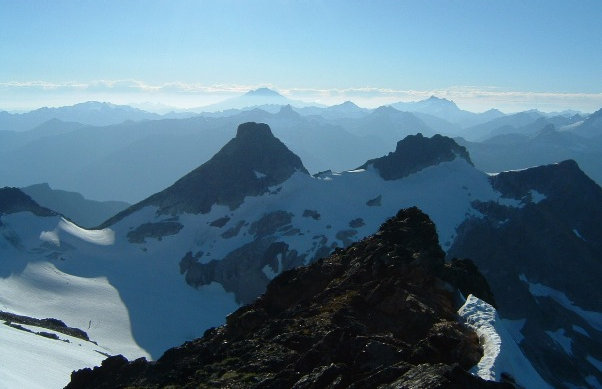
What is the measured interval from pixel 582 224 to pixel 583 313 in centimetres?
3459

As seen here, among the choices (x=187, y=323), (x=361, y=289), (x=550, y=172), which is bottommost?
(x=187, y=323)

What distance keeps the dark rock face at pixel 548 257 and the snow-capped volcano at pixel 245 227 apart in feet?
1.98

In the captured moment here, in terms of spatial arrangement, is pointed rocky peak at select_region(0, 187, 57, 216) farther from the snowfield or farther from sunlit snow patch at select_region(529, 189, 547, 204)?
sunlit snow patch at select_region(529, 189, 547, 204)

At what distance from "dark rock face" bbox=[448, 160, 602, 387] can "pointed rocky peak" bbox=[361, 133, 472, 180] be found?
804 inches

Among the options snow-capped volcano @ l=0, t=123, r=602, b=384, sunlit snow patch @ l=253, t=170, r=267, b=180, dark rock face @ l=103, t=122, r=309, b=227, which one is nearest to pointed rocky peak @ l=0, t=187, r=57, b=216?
snow-capped volcano @ l=0, t=123, r=602, b=384

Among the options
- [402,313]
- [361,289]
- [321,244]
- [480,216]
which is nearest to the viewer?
[402,313]

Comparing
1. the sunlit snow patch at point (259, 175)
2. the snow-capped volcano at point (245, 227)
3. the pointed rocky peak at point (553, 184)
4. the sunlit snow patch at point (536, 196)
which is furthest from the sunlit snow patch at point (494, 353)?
the sunlit snow patch at point (259, 175)

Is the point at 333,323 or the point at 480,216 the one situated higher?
the point at 333,323

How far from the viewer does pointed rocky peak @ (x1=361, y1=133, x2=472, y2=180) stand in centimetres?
18225

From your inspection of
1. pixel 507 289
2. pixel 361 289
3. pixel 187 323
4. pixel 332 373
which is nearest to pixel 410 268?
pixel 361 289

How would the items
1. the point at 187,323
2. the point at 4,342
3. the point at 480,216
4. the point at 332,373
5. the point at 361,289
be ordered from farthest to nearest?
1. the point at 480,216
2. the point at 187,323
3. the point at 4,342
4. the point at 361,289
5. the point at 332,373

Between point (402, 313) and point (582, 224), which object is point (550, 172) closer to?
point (582, 224)

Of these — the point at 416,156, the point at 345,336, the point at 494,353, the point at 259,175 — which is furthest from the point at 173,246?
the point at 494,353

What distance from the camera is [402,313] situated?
26.2 metres
